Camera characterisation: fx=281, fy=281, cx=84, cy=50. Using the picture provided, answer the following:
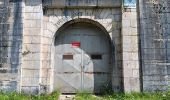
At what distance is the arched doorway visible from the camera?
8680 mm

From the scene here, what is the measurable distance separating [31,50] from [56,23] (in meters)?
1.13

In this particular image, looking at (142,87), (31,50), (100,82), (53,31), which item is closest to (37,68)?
(31,50)

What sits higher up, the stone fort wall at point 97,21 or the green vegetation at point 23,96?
the stone fort wall at point 97,21

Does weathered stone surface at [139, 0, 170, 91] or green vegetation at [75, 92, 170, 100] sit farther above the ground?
weathered stone surface at [139, 0, 170, 91]

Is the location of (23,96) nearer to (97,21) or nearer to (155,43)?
(97,21)

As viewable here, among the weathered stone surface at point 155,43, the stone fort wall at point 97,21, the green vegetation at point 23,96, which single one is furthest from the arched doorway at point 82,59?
the weathered stone surface at point 155,43

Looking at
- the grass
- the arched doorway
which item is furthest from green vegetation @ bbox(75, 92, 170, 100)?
the arched doorway

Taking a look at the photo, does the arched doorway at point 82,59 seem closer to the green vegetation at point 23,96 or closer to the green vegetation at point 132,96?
the green vegetation at point 132,96

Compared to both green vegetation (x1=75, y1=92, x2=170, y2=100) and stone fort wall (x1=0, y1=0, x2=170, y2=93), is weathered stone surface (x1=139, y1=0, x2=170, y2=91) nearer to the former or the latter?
stone fort wall (x1=0, y1=0, x2=170, y2=93)

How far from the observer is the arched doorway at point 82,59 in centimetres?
868

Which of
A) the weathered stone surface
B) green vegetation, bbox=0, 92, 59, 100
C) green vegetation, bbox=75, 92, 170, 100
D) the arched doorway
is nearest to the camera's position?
green vegetation, bbox=0, 92, 59, 100

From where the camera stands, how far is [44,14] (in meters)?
8.62

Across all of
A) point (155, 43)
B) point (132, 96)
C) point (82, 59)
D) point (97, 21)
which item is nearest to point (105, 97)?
point (132, 96)

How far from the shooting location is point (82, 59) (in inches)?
345
